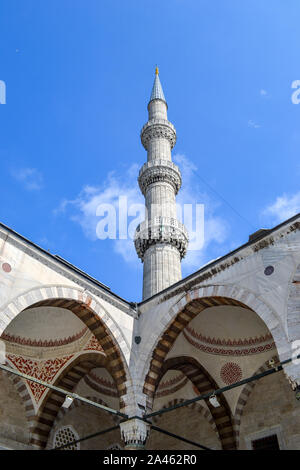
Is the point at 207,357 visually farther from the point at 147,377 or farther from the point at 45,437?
the point at 45,437

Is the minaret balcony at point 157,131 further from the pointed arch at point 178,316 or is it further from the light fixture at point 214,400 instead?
the light fixture at point 214,400

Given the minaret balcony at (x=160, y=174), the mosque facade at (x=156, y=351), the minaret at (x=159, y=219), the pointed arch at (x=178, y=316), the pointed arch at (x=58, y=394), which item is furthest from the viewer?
the minaret balcony at (x=160, y=174)

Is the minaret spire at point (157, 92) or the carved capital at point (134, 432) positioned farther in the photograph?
the minaret spire at point (157, 92)

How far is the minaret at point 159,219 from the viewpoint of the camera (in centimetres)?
1389

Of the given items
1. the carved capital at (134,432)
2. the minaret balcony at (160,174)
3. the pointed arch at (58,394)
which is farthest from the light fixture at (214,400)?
the minaret balcony at (160,174)

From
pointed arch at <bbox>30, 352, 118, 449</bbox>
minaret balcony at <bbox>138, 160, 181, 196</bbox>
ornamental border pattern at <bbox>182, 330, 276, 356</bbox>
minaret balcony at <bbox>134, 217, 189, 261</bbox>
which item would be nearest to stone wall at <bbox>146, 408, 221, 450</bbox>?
ornamental border pattern at <bbox>182, 330, 276, 356</bbox>

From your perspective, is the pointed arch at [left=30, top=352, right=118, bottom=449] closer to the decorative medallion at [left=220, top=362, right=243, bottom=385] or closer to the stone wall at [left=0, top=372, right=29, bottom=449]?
the stone wall at [left=0, top=372, right=29, bottom=449]

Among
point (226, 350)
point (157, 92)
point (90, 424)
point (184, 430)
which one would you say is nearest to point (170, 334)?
point (226, 350)

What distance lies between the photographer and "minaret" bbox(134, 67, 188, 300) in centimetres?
1389

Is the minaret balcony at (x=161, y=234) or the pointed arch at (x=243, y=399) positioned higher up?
the minaret balcony at (x=161, y=234)

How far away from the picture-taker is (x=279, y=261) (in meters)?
6.68

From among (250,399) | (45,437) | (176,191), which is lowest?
(45,437)
